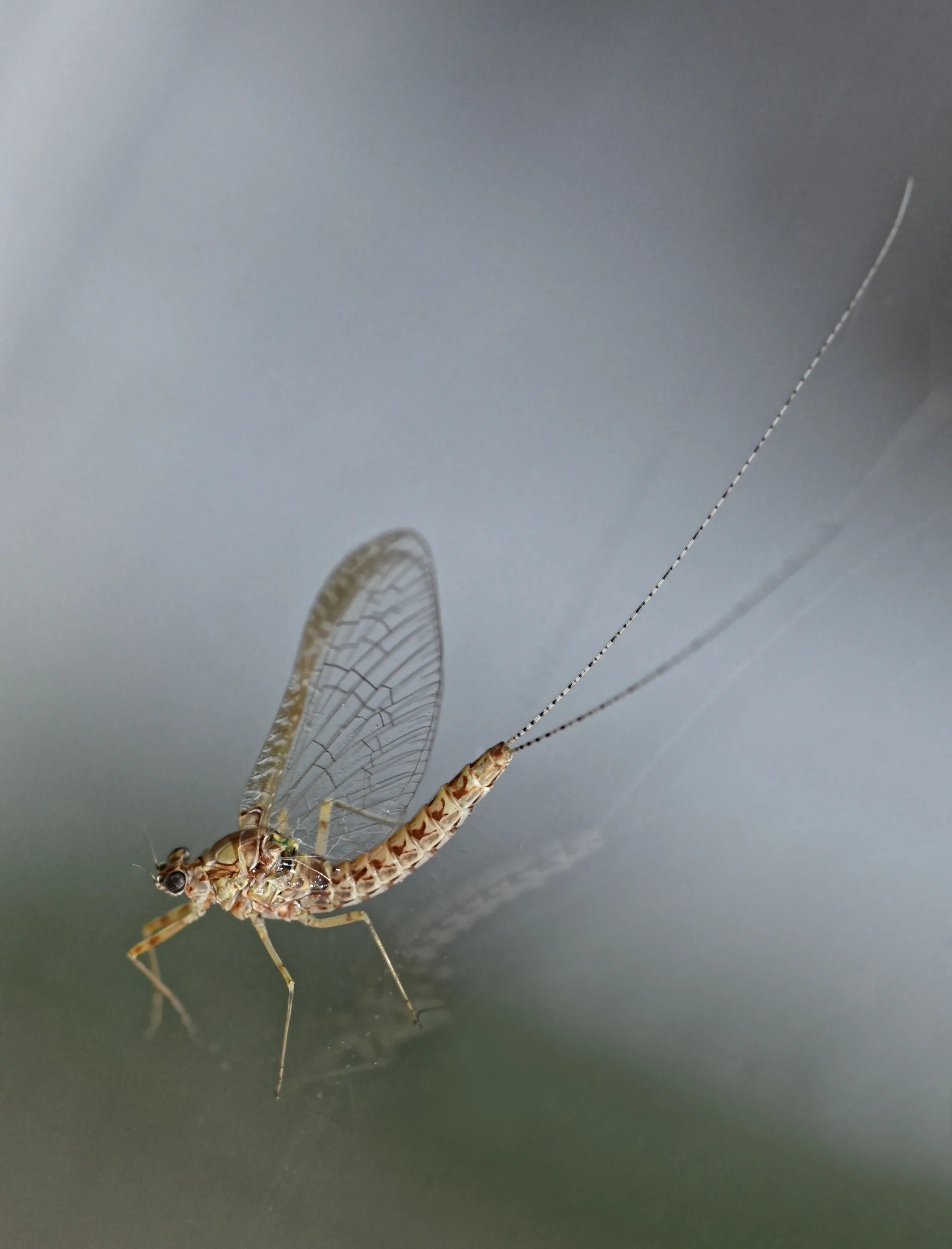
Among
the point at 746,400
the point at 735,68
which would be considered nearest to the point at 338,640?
the point at 746,400

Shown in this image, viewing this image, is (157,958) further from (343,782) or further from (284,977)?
(343,782)

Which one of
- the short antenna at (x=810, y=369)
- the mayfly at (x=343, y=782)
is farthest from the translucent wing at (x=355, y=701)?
the short antenna at (x=810, y=369)

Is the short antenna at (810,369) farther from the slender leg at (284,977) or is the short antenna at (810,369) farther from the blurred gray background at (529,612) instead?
the slender leg at (284,977)

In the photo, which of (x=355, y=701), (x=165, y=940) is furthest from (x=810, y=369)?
(x=165, y=940)

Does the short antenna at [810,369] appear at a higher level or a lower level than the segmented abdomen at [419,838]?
higher

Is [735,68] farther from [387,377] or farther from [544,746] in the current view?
[544,746]

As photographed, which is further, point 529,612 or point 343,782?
point 529,612

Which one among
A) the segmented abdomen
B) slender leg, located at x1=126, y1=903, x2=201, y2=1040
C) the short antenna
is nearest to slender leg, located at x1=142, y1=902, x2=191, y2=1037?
slender leg, located at x1=126, y1=903, x2=201, y2=1040
